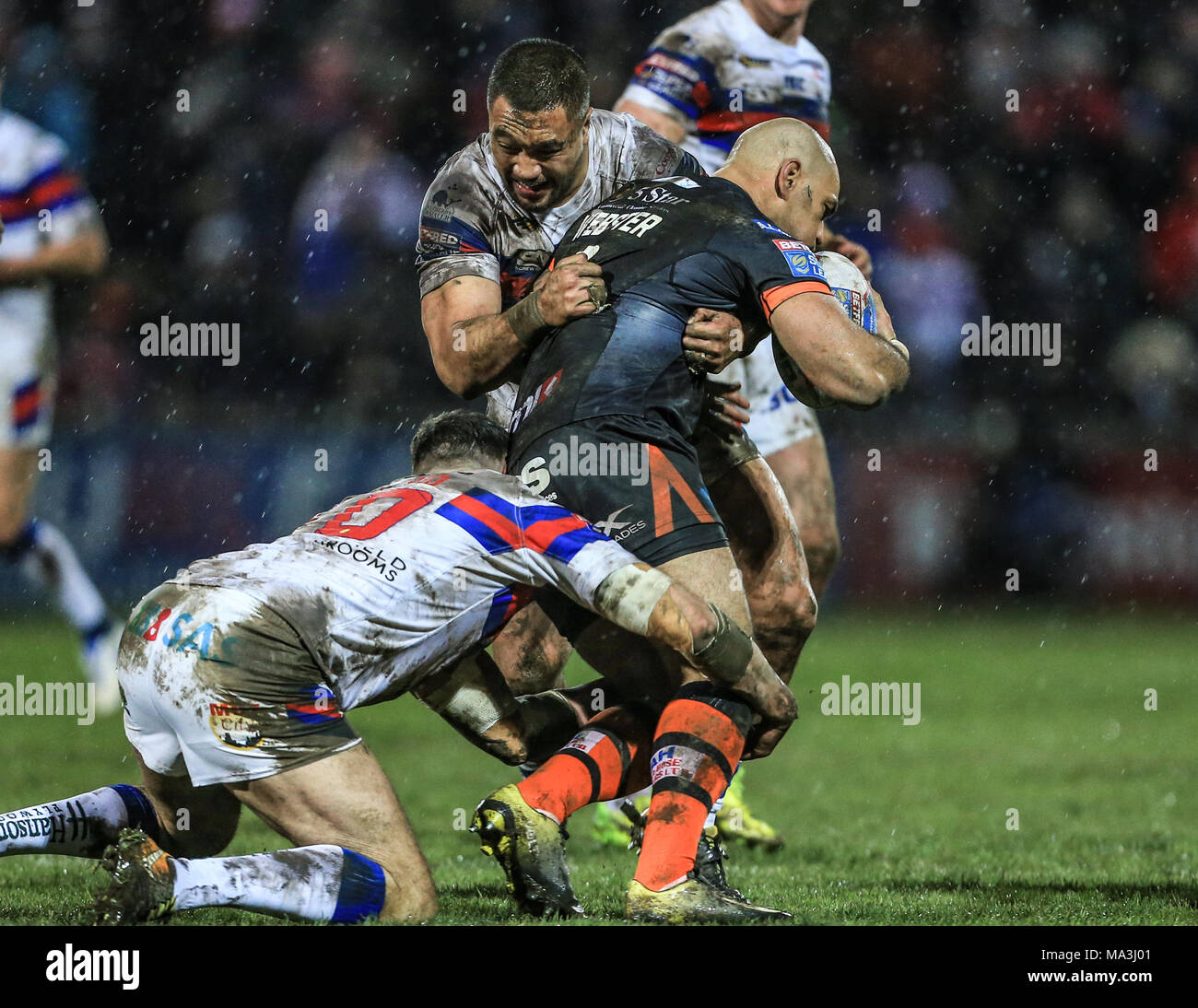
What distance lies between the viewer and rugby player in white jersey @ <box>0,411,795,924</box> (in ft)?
11.8

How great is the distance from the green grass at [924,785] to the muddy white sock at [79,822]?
0.17 meters

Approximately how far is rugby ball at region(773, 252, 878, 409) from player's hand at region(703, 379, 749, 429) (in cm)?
21

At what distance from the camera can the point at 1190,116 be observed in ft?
44.4

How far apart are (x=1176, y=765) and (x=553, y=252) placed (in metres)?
4.40

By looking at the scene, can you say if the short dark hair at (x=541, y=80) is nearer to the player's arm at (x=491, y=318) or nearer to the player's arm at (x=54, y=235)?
the player's arm at (x=491, y=318)

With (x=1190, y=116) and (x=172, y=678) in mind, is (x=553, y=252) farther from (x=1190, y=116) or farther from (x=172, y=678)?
(x=1190, y=116)

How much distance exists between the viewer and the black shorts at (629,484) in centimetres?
406

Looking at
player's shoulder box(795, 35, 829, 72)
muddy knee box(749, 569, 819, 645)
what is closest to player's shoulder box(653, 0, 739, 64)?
player's shoulder box(795, 35, 829, 72)

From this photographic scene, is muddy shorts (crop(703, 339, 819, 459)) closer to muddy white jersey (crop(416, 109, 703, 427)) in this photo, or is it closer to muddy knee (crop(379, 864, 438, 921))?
muddy white jersey (crop(416, 109, 703, 427))

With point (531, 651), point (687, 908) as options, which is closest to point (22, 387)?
point (531, 651)

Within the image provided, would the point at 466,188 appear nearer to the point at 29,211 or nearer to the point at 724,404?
the point at 724,404

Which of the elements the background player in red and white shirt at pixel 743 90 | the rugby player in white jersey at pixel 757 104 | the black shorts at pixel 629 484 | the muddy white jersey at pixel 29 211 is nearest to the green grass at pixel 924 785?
the black shorts at pixel 629 484

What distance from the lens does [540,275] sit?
477cm
